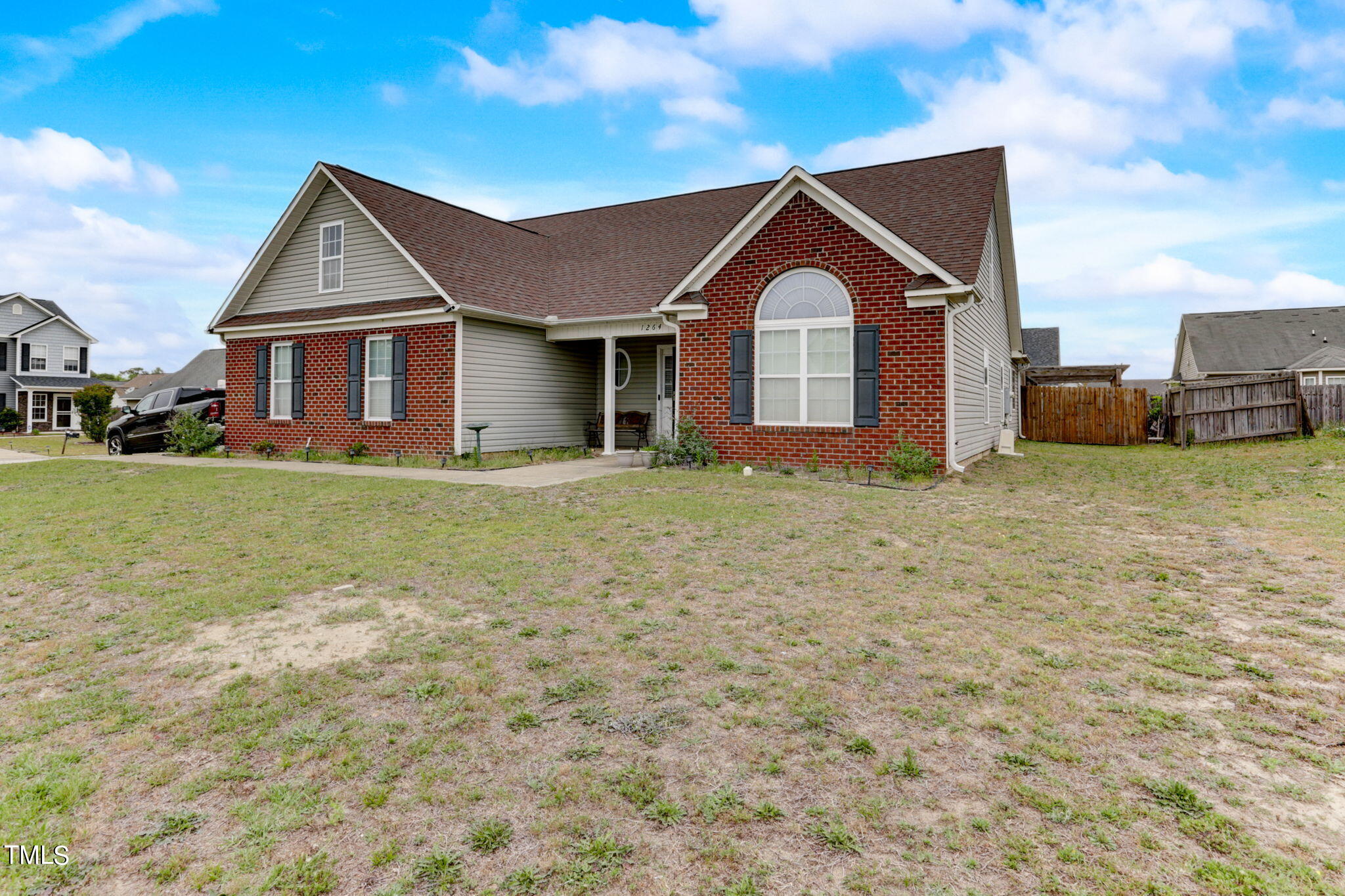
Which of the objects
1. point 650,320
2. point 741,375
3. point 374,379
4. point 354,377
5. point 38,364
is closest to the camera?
point 741,375

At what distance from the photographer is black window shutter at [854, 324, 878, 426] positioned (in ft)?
38.8

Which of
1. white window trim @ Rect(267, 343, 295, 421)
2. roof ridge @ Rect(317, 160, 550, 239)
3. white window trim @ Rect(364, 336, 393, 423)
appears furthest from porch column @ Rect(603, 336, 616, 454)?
white window trim @ Rect(267, 343, 295, 421)

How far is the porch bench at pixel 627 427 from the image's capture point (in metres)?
17.0

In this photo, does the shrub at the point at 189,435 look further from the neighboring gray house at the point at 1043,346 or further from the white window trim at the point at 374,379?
the neighboring gray house at the point at 1043,346

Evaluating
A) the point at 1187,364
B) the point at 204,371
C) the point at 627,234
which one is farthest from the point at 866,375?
the point at 204,371

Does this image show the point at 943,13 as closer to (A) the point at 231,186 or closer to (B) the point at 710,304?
(B) the point at 710,304

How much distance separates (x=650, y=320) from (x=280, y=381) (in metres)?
9.70

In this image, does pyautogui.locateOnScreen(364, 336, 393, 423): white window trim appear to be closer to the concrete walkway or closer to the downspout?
the concrete walkway

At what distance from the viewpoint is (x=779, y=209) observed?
41.0 feet

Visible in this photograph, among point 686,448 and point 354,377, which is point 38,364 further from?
point 686,448

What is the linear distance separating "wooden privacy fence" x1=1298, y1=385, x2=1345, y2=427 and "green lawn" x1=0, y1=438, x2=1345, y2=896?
52.2 ft

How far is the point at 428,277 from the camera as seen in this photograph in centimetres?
1448

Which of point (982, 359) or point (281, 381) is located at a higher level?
point (982, 359)

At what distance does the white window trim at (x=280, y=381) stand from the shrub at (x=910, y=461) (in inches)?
556
